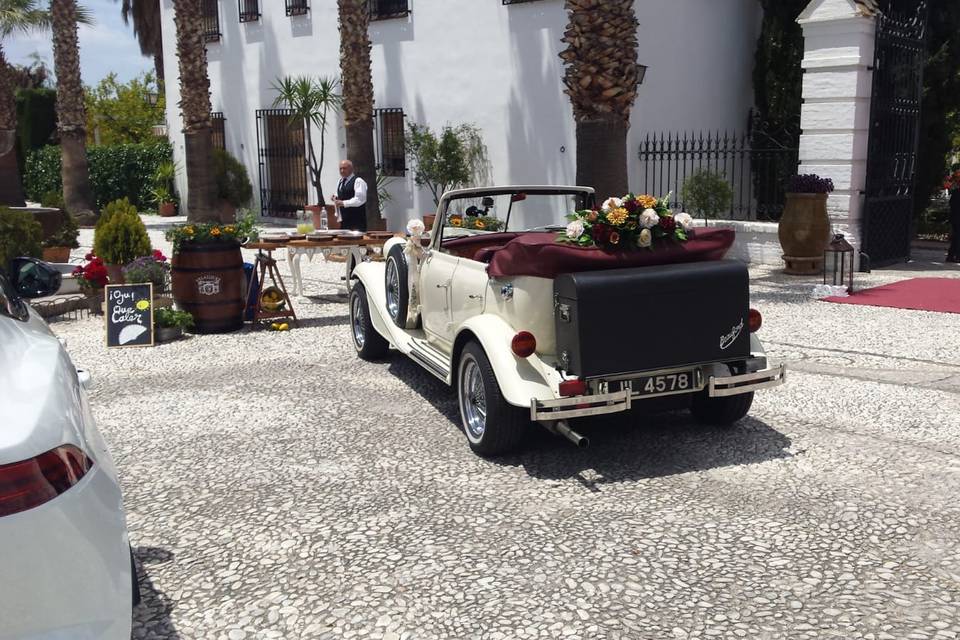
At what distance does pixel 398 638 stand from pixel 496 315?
2.50m

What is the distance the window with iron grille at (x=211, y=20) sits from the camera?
2298 centimetres

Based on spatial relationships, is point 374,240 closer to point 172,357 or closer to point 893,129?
point 172,357

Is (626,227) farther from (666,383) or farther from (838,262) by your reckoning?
(838,262)

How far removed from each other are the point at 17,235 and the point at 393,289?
665 centimetres

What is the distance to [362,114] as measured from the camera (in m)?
17.5

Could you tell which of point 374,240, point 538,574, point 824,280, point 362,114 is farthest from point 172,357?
point 362,114

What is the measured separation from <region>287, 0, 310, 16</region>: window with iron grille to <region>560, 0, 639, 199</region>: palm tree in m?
10.4

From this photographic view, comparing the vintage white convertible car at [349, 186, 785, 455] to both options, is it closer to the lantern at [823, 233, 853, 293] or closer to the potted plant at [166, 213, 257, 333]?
the potted plant at [166, 213, 257, 333]

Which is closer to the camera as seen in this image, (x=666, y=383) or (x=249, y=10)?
(x=666, y=383)

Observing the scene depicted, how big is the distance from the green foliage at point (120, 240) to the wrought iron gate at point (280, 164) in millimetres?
10735

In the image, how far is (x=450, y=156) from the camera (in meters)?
16.8

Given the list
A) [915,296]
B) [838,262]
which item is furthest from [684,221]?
[838,262]

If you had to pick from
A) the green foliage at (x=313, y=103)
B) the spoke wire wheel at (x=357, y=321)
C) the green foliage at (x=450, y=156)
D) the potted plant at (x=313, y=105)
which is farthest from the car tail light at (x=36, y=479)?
the green foliage at (x=313, y=103)

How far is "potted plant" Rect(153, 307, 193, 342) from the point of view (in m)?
9.27
